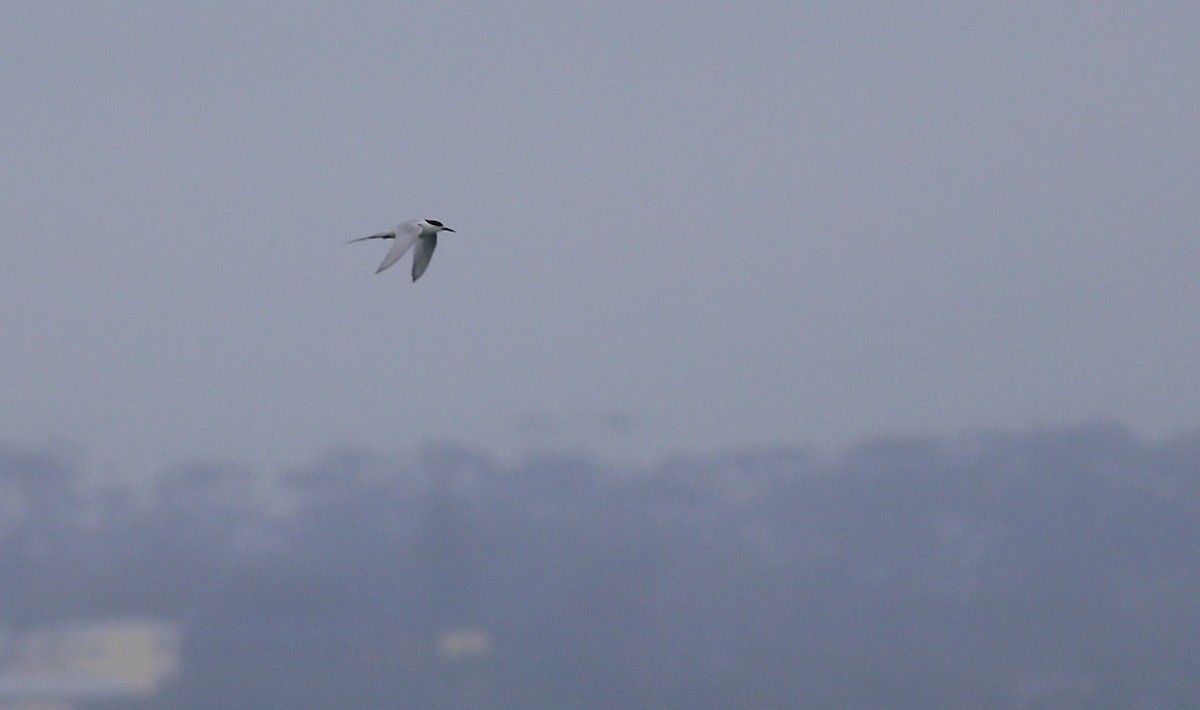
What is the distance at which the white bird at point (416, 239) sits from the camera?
8.52 metres

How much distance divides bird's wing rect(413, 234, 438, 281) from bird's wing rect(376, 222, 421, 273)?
259mm

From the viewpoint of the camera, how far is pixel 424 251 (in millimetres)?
9680

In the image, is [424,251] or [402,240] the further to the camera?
[424,251]

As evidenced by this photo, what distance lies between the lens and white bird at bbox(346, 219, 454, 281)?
336 inches

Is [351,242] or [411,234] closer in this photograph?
[351,242]

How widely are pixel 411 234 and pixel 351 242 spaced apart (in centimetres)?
74

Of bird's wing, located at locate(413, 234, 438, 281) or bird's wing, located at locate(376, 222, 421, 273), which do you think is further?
bird's wing, located at locate(413, 234, 438, 281)

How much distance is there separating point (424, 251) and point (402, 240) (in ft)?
3.10

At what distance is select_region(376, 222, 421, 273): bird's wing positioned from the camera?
823 centimetres

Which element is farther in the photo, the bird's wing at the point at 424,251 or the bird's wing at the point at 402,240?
the bird's wing at the point at 424,251

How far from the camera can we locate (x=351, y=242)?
26.7 ft

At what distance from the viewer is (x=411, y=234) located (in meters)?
8.84

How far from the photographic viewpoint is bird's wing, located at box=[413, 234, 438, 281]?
961 cm

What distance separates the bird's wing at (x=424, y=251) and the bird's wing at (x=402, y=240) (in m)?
0.26
